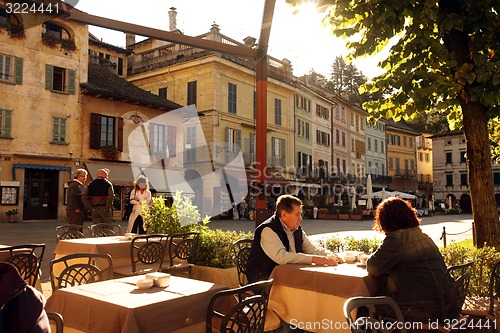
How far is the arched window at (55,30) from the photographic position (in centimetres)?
2446

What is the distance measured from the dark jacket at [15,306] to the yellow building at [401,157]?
6210cm

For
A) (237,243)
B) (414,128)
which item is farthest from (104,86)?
(414,128)

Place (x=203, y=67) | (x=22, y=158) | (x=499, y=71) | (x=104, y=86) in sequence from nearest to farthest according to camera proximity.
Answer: (x=499, y=71)
(x=22, y=158)
(x=104, y=86)
(x=203, y=67)

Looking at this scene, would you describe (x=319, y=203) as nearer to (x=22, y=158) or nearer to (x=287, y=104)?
(x=287, y=104)

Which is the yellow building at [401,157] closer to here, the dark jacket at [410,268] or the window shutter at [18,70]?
the window shutter at [18,70]

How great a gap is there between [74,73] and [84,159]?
15.7 ft

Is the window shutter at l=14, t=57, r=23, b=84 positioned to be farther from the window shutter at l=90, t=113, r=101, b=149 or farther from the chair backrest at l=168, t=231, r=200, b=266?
the chair backrest at l=168, t=231, r=200, b=266

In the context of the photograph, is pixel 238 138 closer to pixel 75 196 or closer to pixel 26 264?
pixel 75 196

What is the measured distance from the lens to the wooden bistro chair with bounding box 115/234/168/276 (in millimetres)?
6113

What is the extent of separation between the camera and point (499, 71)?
21.3ft

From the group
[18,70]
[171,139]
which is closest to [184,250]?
[18,70]

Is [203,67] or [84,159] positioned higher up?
[203,67]

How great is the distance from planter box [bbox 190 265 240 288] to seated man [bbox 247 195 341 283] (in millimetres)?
1708

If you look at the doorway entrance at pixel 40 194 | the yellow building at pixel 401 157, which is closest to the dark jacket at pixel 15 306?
the doorway entrance at pixel 40 194
